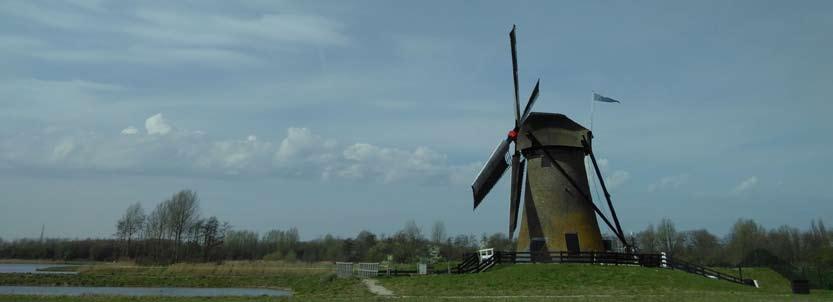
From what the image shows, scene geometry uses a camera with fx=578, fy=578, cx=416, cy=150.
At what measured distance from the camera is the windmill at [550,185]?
30578 millimetres

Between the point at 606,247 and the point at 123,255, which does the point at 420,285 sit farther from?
A: the point at 123,255

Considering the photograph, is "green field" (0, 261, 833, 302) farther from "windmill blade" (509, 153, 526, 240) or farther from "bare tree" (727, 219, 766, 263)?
"bare tree" (727, 219, 766, 263)

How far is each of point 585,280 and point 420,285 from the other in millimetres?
7159

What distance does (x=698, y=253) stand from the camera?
76.0m

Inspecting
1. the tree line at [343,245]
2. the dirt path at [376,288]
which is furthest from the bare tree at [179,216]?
the dirt path at [376,288]

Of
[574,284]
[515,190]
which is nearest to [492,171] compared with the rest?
[515,190]

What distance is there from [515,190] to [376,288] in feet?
36.8

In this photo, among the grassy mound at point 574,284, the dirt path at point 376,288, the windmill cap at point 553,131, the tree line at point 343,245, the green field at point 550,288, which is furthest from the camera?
the tree line at point 343,245

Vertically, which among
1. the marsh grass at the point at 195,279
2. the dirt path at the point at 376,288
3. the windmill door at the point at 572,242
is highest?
the windmill door at the point at 572,242

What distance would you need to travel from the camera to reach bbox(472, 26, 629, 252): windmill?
30578mm

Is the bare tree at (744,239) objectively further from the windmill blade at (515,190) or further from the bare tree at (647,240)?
the windmill blade at (515,190)

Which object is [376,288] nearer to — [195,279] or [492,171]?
[492,171]

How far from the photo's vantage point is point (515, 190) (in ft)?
104

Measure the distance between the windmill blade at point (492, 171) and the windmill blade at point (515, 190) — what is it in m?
0.71
